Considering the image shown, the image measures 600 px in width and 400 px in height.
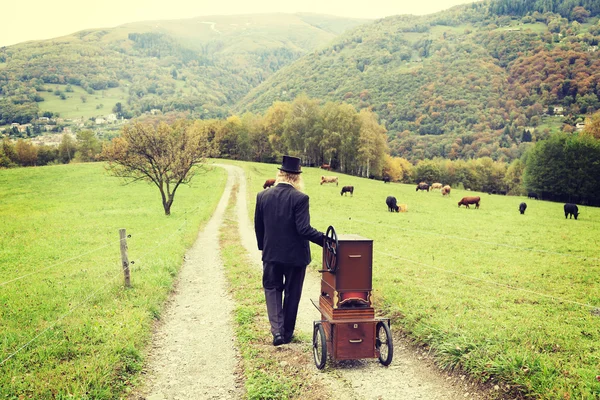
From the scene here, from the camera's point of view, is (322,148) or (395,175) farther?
(395,175)

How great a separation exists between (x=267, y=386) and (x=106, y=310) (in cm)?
497

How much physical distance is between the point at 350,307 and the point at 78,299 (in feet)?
24.0

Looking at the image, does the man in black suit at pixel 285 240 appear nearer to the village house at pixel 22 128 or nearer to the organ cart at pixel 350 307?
the organ cart at pixel 350 307

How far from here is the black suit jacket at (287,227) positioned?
6680 mm

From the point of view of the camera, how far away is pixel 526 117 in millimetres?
174375

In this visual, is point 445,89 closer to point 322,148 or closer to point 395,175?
point 395,175

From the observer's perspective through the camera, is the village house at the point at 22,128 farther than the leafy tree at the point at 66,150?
Yes

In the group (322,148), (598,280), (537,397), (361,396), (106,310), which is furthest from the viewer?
(322,148)

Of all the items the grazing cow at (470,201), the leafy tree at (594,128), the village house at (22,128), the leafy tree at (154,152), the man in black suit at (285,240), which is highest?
the village house at (22,128)

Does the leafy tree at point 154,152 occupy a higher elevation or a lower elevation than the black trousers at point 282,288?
higher

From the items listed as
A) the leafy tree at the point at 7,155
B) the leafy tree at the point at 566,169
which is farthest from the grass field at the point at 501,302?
the leafy tree at the point at 7,155

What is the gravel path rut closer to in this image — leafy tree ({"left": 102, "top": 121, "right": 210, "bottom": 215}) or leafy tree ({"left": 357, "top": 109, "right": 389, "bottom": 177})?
leafy tree ({"left": 102, "top": 121, "right": 210, "bottom": 215})

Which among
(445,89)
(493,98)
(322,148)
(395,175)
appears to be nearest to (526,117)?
(493,98)

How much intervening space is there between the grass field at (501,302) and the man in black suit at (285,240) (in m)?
2.70
